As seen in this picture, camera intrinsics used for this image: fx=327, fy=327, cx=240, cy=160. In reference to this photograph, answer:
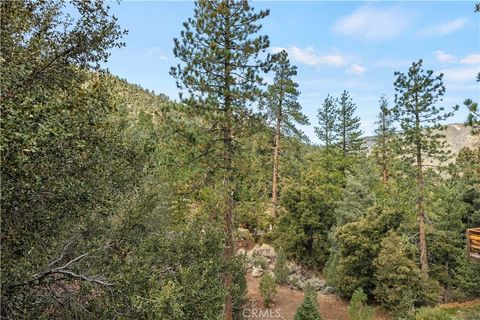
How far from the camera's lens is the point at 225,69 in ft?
34.9

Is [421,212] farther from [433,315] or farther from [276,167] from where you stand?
[276,167]

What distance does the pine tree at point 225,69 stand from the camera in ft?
34.1

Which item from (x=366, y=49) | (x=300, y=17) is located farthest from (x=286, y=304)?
(x=300, y=17)

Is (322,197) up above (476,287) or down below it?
above

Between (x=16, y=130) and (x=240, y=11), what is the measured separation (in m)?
8.96

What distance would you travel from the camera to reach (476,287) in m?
17.8

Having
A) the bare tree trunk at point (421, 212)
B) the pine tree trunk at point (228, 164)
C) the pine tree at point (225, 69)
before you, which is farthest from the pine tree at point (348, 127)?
the pine tree trunk at point (228, 164)

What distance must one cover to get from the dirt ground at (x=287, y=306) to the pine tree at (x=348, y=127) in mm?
18039

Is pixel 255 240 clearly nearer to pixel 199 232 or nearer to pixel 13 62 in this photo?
pixel 199 232

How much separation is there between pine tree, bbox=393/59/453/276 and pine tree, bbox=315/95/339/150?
18396mm

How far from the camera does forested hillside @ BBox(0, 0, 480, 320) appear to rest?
13.1 feet

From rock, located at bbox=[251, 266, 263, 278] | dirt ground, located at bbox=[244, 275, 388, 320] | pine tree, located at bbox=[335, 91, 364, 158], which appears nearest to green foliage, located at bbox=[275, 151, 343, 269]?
rock, located at bbox=[251, 266, 263, 278]

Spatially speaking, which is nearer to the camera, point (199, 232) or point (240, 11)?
point (199, 232)

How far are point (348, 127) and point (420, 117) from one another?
18.2 metres
